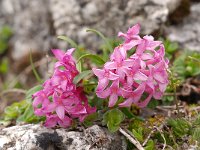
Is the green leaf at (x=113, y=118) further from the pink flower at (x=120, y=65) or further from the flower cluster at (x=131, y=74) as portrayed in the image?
the pink flower at (x=120, y=65)

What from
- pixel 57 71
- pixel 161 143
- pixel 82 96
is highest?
pixel 57 71

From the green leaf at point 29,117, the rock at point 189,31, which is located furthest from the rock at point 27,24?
the green leaf at point 29,117

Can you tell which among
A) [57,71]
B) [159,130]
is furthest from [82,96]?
[159,130]

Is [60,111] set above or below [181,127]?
above

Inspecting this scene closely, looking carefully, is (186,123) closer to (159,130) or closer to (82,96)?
(159,130)

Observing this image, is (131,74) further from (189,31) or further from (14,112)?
(189,31)

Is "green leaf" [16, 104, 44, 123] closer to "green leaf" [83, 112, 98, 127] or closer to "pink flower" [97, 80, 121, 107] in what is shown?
"green leaf" [83, 112, 98, 127]

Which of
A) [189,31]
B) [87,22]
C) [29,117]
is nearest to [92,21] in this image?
[87,22]
